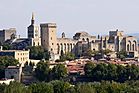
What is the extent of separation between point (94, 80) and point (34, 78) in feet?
14.5

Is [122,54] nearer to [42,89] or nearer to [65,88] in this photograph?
[65,88]

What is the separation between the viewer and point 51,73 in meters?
51.9

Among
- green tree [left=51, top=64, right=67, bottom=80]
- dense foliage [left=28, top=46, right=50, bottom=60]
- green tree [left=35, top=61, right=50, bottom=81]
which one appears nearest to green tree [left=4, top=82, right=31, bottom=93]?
green tree [left=51, top=64, right=67, bottom=80]

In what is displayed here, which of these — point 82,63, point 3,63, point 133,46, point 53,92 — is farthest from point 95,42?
point 53,92

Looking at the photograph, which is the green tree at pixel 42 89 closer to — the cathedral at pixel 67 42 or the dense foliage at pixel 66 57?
the dense foliage at pixel 66 57

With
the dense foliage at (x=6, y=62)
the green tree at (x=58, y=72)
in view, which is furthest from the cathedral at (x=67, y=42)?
the green tree at (x=58, y=72)

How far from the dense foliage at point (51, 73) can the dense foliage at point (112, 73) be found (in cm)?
→ 182

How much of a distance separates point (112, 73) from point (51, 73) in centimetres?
441

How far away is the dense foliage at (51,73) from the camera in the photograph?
51.5m

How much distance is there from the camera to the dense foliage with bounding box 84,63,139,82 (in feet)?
169

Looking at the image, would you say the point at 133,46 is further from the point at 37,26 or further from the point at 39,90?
the point at 39,90

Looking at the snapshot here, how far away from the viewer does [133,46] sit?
7831 centimetres

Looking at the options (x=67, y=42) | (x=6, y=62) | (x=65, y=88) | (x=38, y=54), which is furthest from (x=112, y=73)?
(x=67, y=42)

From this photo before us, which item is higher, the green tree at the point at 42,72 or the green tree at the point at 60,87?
the green tree at the point at 42,72
